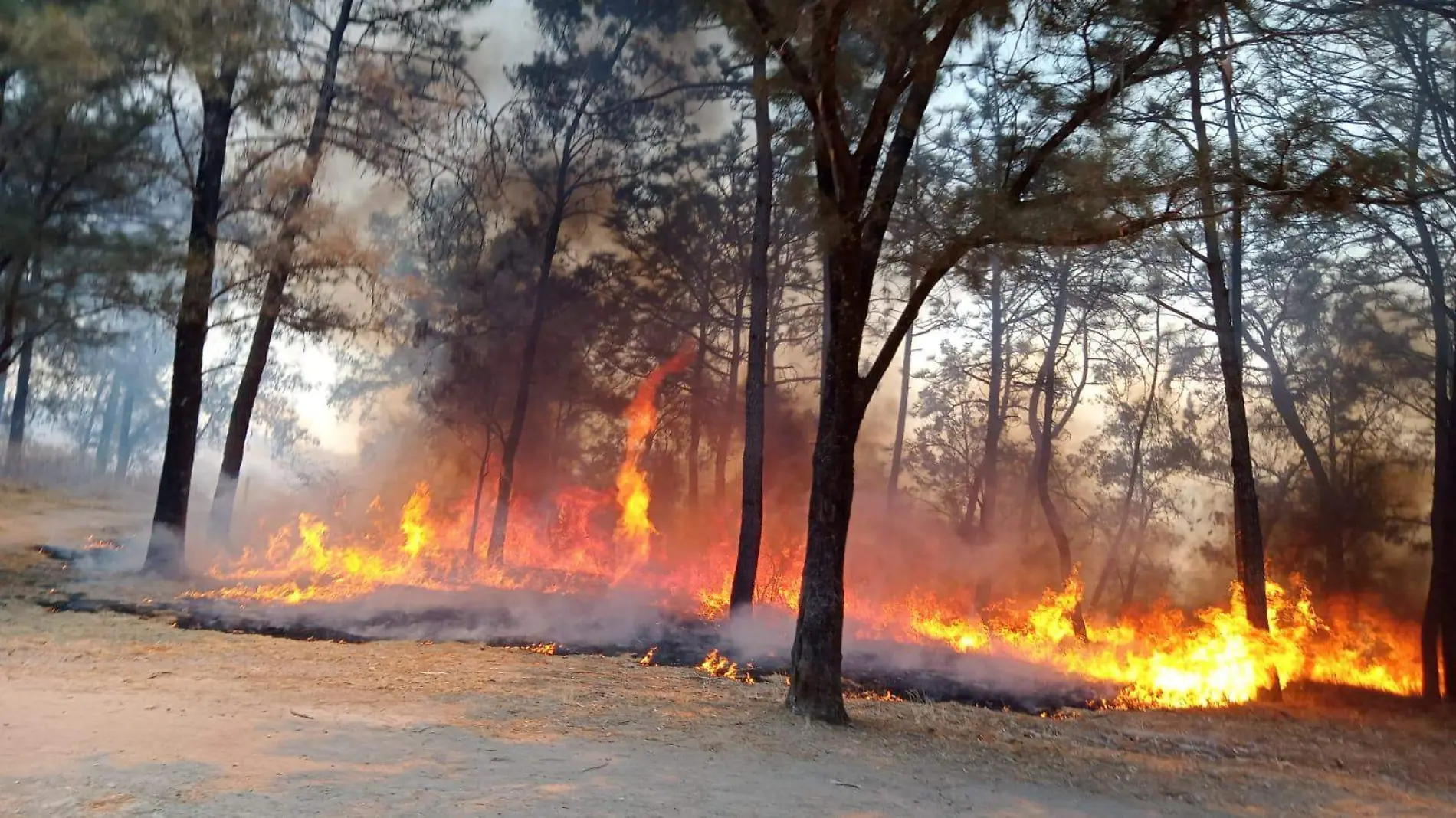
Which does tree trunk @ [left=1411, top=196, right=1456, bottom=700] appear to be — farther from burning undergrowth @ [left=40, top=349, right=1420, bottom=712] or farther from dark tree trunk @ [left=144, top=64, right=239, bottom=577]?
dark tree trunk @ [left=144, top=64, right=239, bottom=577]

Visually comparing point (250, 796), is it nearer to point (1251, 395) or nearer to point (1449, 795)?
point (1449, 795)

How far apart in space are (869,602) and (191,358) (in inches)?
557

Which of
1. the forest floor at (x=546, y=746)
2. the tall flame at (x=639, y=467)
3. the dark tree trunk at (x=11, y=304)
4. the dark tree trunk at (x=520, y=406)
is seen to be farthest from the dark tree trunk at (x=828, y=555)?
the tall flame at (x=639, y=467)

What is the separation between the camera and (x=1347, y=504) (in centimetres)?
2078

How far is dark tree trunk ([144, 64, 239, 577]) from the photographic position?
13.2 m

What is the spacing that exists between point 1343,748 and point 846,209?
8.02 m

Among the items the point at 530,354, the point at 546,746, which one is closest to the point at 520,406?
the point at 530,354

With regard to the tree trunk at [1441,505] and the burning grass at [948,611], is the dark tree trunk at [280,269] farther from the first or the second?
the tree trunk at [1441,505]

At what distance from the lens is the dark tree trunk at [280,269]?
13.9 meters

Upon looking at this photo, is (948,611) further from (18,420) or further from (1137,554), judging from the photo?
(18,420)

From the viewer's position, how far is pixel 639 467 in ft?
86.5

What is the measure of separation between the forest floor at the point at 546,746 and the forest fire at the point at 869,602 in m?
2.13

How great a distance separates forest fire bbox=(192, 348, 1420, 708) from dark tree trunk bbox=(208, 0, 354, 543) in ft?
4.58

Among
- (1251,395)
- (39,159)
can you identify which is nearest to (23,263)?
(39,159)
